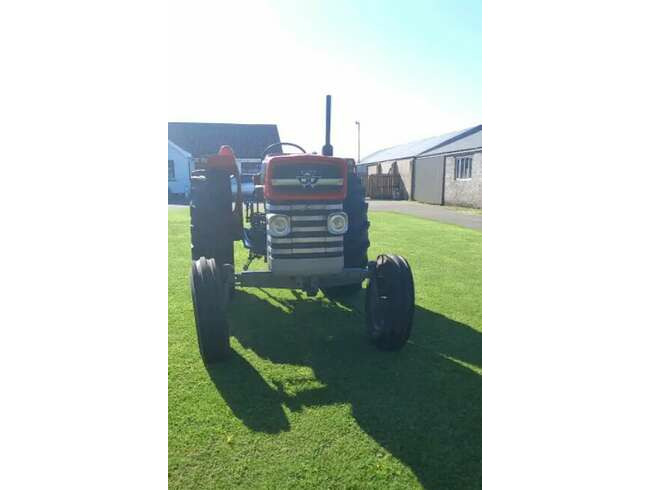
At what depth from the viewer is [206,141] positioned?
32.8 m

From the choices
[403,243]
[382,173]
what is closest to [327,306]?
[403,243]

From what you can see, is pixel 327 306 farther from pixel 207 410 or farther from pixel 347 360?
pixel 207 410

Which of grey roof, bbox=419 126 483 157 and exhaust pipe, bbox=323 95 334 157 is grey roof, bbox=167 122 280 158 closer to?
grey roof, bbox=419 126 483 157

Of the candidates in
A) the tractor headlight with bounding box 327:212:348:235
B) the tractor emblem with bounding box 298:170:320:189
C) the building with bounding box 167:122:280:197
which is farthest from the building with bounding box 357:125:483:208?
the tractor emblem with bounding box 298:170:320:189

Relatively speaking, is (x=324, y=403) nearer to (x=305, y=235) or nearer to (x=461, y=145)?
(x=305, y=235)

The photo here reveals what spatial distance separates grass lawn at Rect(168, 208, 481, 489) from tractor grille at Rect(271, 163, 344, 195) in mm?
1339

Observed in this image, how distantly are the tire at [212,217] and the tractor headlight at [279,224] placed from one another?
127 cm

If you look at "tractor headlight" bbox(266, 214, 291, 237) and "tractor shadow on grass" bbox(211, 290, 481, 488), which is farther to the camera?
"tractor headlight" bbox(266, 214, 291, 237)

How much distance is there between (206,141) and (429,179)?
18.2 metres

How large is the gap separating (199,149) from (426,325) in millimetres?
30732

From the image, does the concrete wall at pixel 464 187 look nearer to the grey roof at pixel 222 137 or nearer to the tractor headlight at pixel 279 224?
the grey roof at pixel 222 137

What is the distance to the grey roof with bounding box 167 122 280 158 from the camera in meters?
31.9

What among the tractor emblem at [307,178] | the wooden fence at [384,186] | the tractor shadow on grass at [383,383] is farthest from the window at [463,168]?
the tractor emblem at [307,178]

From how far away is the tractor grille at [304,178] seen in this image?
355 cm
